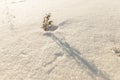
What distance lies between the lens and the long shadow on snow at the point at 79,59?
122 inches

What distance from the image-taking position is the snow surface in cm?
320

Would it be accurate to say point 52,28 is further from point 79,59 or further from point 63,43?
point 79,59

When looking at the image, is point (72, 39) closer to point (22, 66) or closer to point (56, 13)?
point (22, 66)

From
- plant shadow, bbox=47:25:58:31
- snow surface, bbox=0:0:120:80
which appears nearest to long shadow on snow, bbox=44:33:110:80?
snow surface, bbox=0:0:120:80

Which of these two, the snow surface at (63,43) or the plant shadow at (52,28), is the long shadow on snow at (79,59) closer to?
the snow surface at (63,43)

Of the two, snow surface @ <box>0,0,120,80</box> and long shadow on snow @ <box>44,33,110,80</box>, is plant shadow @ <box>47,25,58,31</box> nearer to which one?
snow surface @ <box>0,0,120,80</box>

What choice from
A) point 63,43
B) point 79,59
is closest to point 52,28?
point 63,43

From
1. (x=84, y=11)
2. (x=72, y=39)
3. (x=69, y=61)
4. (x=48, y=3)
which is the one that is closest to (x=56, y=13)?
(x=84, y=11)

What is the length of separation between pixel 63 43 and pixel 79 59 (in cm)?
63

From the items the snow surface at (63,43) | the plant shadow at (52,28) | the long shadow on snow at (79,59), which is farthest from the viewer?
the plant shadow at (52,28)

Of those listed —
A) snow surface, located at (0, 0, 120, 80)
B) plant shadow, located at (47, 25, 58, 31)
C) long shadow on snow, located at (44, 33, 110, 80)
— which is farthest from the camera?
plant shadow, located at (47, 25, 58, 31)

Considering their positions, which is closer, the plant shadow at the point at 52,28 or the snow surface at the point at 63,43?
the snow surface at the point at 63,43

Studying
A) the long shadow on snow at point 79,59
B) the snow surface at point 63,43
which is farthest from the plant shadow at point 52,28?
the long shadow on snow at point 79,59

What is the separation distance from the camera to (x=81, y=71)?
319 centimetres
